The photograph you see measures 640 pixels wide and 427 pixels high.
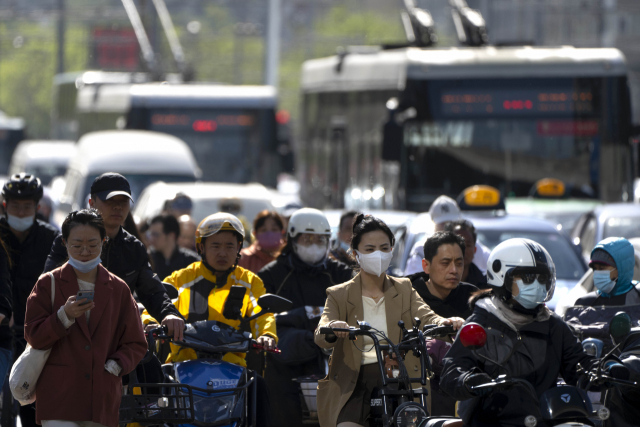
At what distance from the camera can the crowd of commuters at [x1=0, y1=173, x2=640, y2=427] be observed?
16.0ft

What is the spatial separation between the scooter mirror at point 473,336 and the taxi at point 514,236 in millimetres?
5220

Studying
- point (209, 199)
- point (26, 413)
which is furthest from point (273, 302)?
point (209, 199)

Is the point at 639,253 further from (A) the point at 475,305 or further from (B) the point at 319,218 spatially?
(A) the point at 475,305

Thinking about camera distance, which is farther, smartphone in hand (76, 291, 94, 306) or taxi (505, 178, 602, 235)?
taxi (505, 178, 602, 235)

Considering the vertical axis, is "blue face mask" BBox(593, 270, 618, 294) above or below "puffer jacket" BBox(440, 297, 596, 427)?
above

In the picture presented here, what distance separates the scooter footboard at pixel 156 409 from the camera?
5.48m

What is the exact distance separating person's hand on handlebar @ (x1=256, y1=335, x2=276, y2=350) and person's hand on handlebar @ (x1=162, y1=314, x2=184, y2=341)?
1.39 feet

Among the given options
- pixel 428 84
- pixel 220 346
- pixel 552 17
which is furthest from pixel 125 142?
pixel 552 17

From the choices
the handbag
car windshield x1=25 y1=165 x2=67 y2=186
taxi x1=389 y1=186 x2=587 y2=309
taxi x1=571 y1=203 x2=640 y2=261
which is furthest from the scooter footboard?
car windshield x1=25 y1=165 x2=67 y2=186

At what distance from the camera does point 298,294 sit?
288 inches

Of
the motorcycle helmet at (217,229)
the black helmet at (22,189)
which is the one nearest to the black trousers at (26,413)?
the black helmet at (22,189)

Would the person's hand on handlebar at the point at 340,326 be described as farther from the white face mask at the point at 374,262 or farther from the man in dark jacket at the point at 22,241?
the man in dark jacket at the point at 22,241

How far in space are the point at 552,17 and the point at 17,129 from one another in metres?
21.8

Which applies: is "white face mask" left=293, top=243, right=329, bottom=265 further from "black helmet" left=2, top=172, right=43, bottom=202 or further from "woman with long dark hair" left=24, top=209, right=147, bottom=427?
"woman with long dark hair" left=24, top=209, right=147, bottom=427
